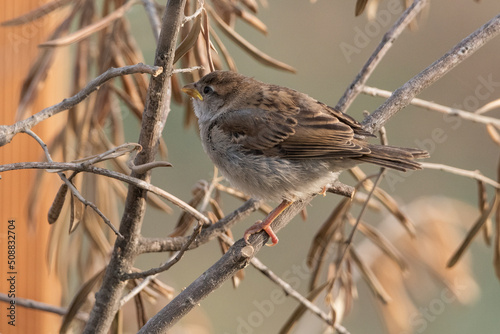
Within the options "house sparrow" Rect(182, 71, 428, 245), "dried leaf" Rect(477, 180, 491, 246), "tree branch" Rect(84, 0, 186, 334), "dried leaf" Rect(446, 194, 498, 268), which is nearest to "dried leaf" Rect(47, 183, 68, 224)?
"tree branch" Rect(84, 0, 186, 334)

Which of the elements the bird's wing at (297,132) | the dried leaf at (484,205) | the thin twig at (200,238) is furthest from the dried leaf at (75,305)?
the dried leaf at (484,205)

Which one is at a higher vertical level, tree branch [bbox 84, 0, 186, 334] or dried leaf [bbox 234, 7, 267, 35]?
dried leaf [bbox 234, 7, 267, 35]

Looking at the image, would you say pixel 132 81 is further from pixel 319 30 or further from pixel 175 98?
pixel 319 30

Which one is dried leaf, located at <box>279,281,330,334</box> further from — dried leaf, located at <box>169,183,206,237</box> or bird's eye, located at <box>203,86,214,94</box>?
bird's eye, located at <box>203,86,214,94</box>

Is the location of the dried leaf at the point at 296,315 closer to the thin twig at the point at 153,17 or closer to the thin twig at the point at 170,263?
the thin twig at the point at 170,263

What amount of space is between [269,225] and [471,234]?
0.88 meters

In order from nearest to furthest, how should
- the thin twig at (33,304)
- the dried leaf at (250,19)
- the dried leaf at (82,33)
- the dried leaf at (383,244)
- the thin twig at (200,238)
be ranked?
1. the thin twig at (200,238)
2. the dried leaf at (82,33)
3. the thin twig at (33,304)
4. the dried leaf at (250,19)
5. the dried leaf at (383,244)

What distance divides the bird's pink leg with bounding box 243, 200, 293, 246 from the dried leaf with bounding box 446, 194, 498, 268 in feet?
2.33

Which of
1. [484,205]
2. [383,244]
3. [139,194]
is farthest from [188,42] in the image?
[484,205]

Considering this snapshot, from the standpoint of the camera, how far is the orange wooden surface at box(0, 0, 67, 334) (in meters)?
2.61

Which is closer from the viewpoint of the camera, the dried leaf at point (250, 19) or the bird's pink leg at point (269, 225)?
the bird's pink leg at point (269, 225)

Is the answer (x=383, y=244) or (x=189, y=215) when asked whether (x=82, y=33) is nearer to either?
(x=189, y=215)

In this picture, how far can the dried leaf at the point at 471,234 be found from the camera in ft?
7.99

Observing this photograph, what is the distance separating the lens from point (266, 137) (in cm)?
254
